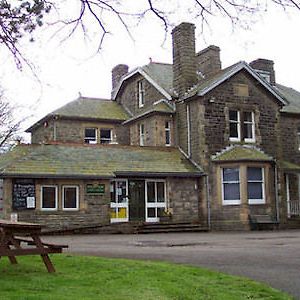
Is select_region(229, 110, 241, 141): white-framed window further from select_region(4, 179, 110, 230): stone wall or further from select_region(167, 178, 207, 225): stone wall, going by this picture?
select_region(4, 179, 110, 230): stone wall

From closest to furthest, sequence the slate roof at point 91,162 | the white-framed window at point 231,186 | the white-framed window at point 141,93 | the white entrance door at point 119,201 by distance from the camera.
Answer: the slate roof at point 91,162, the white entrance door at point 119,201, the white-framed window at point 231,186, the white-framed window at point 141,93

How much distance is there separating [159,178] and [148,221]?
88.9 inches

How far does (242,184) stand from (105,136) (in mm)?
11453

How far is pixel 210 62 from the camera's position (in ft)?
112

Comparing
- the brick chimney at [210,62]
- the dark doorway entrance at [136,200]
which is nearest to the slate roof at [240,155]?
the dark doorway entrance at [136,200]

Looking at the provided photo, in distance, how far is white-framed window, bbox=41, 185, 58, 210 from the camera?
24688 mm

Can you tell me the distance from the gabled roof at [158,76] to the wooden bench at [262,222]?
8413 millimetres

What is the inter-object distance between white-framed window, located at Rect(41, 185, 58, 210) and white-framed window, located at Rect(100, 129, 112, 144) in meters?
10.4

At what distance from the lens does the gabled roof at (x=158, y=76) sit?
31636 millimetres

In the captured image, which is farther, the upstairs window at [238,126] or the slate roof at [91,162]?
the upstairs window at [238,126]

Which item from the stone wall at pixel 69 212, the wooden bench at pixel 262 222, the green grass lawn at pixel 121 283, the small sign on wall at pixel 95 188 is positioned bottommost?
the green grass lawn at pixel 121 283

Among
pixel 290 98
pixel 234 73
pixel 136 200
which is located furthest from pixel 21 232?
pixel 290 98

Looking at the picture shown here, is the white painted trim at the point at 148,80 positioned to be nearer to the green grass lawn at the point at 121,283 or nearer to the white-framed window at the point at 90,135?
the white-framed window at the point at 90,135

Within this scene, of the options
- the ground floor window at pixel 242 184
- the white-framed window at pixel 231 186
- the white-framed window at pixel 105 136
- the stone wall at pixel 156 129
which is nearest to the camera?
the ground floor window at pixel 242 184
